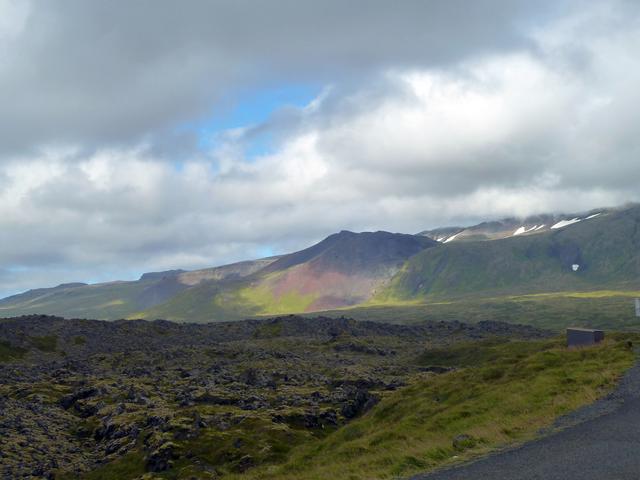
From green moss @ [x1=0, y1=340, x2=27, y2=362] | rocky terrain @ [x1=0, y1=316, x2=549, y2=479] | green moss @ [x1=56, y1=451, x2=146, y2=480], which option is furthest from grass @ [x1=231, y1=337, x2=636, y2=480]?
green moss @ [x1=0, y1=340, x2=27, y2=362]

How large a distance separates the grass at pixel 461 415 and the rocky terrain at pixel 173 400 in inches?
380

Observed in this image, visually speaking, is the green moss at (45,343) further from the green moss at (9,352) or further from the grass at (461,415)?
the grass at (461,415)

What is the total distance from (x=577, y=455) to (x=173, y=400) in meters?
63.7

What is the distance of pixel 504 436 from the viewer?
31.4 meters

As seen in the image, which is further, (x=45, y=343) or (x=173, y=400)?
(x=45, y=343)

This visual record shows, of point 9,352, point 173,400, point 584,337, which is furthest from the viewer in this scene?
point 9,352

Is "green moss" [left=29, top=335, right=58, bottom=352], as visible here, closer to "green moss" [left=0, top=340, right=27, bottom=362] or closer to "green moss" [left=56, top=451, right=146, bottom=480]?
"green moss" [left=0, top=340, right=27, bottom=362]

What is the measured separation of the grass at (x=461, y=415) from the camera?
31.2 m

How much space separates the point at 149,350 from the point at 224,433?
95.2 m

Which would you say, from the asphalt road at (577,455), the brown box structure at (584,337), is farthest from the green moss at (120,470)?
the brown box structure at (584,337)

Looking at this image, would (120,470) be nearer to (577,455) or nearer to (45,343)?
(577,455)

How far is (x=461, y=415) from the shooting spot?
4091cm

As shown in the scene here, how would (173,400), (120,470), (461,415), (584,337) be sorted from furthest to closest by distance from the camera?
(173,400) → (584,337) → (120,470) → (461,415)

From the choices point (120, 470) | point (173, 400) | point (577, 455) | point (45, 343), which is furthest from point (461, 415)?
point (45, 343)
